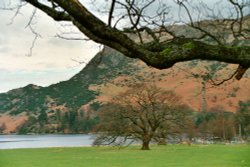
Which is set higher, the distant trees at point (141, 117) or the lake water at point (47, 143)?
the distant trees at point (141, 117)

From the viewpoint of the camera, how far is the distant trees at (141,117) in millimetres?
48875

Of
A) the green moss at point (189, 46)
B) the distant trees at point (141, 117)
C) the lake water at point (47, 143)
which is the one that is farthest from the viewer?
the lake water at point (47, 143)

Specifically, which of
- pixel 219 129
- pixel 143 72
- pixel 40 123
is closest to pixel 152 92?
pixel 219 129

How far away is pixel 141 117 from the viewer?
5019 centimetres

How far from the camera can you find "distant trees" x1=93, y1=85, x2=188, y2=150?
48.9 m

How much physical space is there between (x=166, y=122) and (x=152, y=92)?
12.2 ft

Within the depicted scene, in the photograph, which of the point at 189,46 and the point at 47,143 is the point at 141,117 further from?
the point at 47,143

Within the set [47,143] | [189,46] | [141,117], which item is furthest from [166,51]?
[47,143]

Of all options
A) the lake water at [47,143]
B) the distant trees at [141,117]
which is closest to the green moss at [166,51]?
the distant trees at [141,117]

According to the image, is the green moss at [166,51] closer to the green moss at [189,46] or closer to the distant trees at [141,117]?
the green moss at [189,46]

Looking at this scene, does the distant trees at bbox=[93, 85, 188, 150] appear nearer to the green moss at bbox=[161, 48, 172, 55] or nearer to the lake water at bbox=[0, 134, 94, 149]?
the lake water at bbox=[0, 134, 94, 149]

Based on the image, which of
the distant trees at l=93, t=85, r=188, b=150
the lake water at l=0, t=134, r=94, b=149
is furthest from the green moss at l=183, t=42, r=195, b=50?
the lake water at l=0, t=134, r=94, b=149

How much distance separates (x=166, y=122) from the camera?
5241cm

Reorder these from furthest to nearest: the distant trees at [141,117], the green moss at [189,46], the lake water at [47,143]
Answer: the lake water at [47,143]
the distant trees at [141,117]
the green moss at [189,46]
